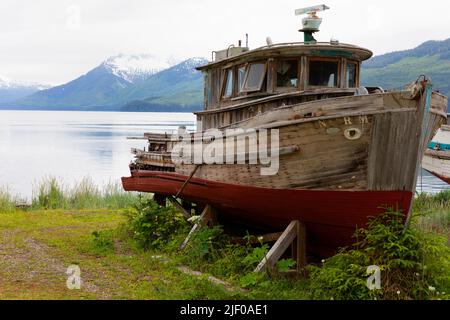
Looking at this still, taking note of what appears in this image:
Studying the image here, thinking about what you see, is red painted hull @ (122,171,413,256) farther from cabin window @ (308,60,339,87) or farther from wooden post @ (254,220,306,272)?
cabin window @ (308,60,339,87)

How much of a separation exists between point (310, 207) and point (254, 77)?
296 cm

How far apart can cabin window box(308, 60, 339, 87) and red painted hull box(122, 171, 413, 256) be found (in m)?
2.26

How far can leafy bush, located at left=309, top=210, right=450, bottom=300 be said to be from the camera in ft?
26.0

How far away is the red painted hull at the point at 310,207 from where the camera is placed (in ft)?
27.7

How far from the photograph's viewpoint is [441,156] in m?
22.7

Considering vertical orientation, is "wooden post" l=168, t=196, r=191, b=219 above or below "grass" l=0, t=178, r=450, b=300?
above

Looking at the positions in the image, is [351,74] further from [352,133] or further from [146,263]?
[146,263]

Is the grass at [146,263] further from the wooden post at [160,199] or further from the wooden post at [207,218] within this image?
the wooden post at [160,199]

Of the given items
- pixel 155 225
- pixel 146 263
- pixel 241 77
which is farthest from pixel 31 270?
pixel 241 77

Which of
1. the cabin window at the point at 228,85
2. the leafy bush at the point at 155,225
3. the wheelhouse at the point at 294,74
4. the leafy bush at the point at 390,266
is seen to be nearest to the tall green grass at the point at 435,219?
the wheelhouse at the point at 294,74

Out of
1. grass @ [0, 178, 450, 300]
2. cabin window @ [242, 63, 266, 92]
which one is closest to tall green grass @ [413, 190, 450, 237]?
grass @ [0, 178, 450, 300]

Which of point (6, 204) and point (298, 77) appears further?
point (6, 204)

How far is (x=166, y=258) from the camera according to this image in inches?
431

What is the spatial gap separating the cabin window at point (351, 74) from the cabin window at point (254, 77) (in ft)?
5.14
